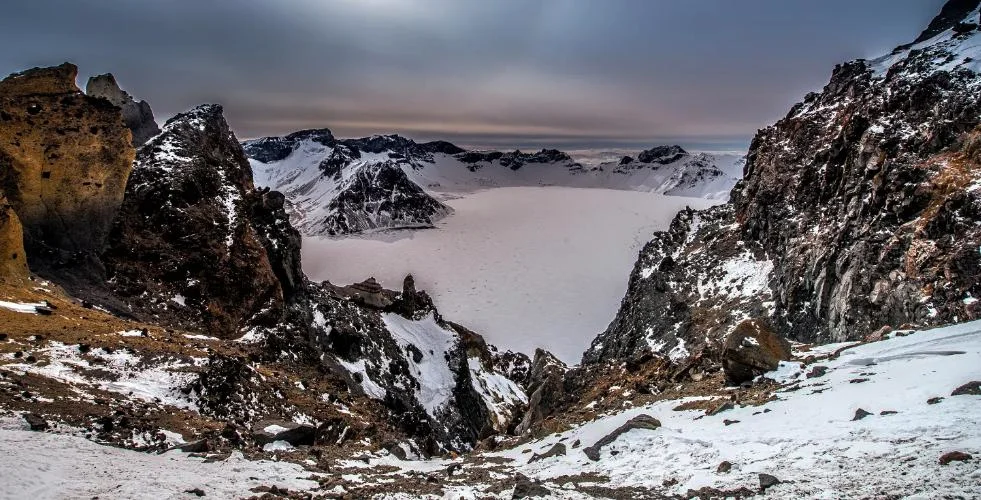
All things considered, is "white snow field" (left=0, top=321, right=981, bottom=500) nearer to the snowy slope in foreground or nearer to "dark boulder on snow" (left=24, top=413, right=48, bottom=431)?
the snowy slope in foreground

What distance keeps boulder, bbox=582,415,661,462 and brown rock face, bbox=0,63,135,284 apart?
3040 cm

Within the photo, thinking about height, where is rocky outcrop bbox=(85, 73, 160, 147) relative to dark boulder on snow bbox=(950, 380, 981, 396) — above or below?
above

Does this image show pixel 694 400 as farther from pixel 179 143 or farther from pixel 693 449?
pixel 179 143

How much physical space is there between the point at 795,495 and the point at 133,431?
50.9 feet

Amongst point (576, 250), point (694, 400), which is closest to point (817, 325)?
point (694, 400)

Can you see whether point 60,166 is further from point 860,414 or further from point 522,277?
point 522,277

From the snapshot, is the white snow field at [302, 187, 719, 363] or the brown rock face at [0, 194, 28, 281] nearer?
the brown rock face at [0, 194, 28, 281]

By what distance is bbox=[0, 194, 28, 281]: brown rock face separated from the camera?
22953 millimetres

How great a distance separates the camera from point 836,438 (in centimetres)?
1116

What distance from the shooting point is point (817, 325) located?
40.2 metres

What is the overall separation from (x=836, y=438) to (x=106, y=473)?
15.8 m

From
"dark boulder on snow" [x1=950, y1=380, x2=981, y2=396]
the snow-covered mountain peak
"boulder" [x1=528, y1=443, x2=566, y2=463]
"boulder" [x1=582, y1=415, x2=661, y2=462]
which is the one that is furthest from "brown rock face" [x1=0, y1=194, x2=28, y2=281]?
the snow-covered mountain peak

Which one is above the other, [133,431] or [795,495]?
[795,495]

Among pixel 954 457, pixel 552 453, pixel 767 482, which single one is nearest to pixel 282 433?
pixel 552 453
